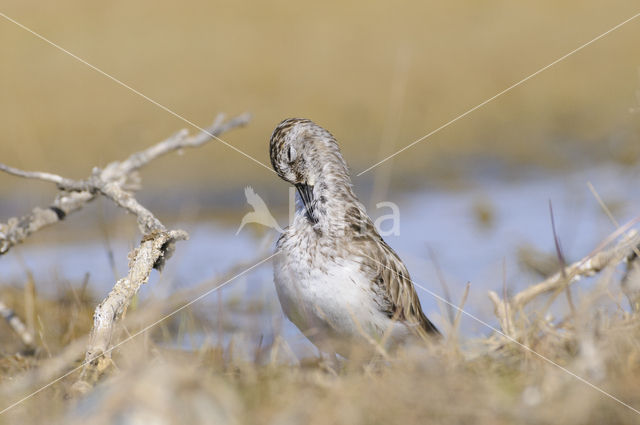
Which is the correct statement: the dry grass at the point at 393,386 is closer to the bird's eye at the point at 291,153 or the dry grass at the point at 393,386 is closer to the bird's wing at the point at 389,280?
the bird's wing at the point at 389,280

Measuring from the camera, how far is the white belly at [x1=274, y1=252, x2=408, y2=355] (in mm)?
4738

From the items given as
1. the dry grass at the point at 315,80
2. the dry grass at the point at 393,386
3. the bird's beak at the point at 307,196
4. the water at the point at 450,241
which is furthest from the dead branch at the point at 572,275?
the dry grass at the point at 315,80

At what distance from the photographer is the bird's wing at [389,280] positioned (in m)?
5.08

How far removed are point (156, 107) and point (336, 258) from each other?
26.7ft

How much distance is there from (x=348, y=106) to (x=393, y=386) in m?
10.3

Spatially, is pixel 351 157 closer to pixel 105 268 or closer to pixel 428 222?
pixel 428 222

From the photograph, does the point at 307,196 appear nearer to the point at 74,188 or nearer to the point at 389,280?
the point at 389,280

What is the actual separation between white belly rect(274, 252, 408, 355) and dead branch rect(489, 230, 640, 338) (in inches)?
21.7

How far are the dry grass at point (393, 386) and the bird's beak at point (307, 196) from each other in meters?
1.14

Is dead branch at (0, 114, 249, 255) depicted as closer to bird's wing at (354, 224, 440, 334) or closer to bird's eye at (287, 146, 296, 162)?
bird's eye at (287, 146, 296, 162)

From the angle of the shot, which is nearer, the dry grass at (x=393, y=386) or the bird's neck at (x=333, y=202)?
the dry grass at (x=393, y=386)

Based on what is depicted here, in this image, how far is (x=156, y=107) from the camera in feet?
41.4

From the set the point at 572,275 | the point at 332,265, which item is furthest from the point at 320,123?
the point at 572,275

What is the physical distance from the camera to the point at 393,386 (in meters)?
3.17
